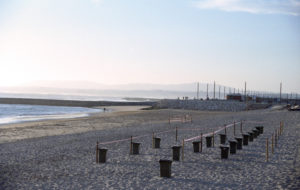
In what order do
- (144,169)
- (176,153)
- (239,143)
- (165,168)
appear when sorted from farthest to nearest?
(239,143), (176,153), (144,169), (165,168)

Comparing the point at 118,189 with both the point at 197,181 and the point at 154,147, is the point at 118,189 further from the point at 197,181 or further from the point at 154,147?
the point at 154,147

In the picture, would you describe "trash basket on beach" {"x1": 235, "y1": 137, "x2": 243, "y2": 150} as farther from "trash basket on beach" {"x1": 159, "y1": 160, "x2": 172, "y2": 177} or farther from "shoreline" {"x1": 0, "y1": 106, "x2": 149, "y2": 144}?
"shoreline" {"x1": 0, "y1": 106, "x2": 149, "y2": 144}

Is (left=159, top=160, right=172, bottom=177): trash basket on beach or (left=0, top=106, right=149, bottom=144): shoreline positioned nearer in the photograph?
(left=159, top=160, right=172, bottom=177): trash basket on beach

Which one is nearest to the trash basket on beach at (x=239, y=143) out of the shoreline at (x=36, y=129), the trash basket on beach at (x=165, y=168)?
the trash basket on beach at (x=165, y=168)

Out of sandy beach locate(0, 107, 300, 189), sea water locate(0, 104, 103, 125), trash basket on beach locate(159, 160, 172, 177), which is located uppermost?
trash basket on beach locate(159, 160, 172, 177)

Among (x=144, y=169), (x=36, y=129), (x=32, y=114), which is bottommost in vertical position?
(x=32, y=114)

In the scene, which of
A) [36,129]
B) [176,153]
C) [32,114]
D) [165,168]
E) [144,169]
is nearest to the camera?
[165,168]

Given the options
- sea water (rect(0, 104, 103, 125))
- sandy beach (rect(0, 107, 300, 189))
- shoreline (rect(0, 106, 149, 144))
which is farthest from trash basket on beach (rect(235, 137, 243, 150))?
sea water (rect(0, 104, 103, 125))

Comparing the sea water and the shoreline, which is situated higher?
the shoreline

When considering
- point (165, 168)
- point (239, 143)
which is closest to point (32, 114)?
point (239, 143)

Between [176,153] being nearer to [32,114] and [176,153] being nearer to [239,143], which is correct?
[239,143]

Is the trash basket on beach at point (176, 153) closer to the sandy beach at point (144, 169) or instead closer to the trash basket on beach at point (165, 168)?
the sandy beach at point (144, 169)

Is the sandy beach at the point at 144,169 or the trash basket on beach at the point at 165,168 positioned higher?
the trash basket on beach at the point at 165,168

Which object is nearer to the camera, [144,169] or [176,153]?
[144,169]
